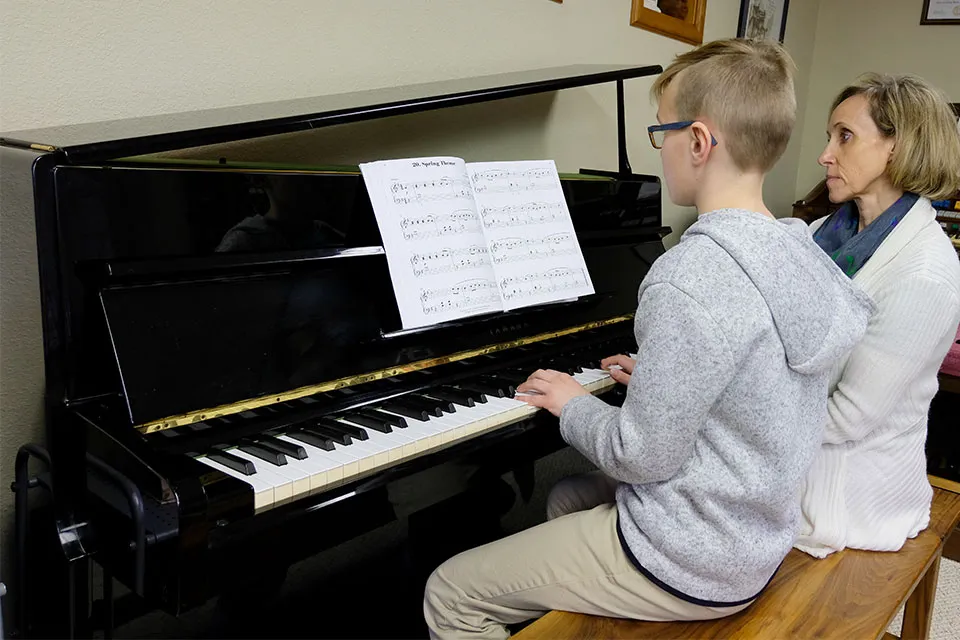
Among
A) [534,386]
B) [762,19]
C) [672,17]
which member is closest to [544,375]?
[534,386]

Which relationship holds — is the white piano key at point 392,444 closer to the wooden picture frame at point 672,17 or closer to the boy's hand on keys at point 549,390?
the boy's hand on keys at point 549,390

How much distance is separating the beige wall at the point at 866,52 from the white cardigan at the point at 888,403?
2.94 m

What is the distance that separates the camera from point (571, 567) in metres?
1.24

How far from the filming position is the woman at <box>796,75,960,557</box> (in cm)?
143

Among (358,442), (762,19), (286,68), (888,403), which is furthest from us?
(762,19)

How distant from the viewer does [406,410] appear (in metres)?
1.35

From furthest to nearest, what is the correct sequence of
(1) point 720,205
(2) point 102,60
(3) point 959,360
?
1. (3) point 959,360
2. (2) point 102,60
3. (1) point 720,205

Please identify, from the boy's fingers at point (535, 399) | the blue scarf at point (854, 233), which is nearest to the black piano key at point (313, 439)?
the boy's fingers at point (535, 399)

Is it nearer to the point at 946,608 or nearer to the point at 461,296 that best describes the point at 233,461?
the point at 461,296

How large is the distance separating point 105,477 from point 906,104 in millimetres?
1647

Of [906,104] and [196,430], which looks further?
[906,104]

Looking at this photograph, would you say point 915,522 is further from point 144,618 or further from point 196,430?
point 144,618

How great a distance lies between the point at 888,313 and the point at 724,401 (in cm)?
53

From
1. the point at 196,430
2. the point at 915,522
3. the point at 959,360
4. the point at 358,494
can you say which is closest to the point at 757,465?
the point at 358,494
